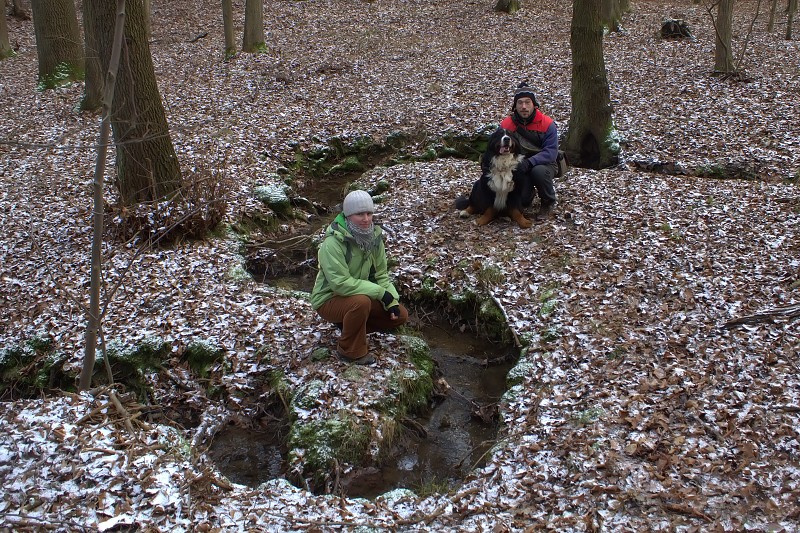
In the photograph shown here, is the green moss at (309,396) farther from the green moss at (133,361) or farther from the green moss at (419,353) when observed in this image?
the green moss at (133,361)

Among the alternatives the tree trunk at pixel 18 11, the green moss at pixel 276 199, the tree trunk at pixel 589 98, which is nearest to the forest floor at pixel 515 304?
the green moss at pixel 276 199

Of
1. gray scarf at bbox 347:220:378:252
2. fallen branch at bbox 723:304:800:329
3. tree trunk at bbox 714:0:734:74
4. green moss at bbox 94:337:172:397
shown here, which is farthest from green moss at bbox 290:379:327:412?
tree trunk at bbox 714:0:734:74

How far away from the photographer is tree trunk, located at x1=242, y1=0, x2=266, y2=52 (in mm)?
16531

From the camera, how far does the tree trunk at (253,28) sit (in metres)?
16.5

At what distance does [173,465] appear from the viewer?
15.1 ft

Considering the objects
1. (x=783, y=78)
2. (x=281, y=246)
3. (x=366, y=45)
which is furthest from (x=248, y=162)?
(x=783, y=78)

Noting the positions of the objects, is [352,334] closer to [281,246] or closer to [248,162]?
[281,246]

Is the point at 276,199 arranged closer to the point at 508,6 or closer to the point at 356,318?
the point at 356,318

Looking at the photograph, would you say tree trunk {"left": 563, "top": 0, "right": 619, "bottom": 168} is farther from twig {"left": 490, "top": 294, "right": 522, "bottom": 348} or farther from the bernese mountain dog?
twig {"left": 490, "top": 294, "right": 522, "bottom": 348}

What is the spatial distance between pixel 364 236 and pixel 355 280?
Answer: 0.42 metres

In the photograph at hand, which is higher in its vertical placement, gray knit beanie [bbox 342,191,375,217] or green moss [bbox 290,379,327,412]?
gray knit beanie [bbox 342,191,375,217]

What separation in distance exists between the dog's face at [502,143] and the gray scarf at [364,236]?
9.52 ft

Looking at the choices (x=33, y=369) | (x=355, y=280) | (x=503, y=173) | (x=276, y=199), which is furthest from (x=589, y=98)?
(x=33, y=369)

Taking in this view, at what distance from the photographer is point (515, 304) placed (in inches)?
271
